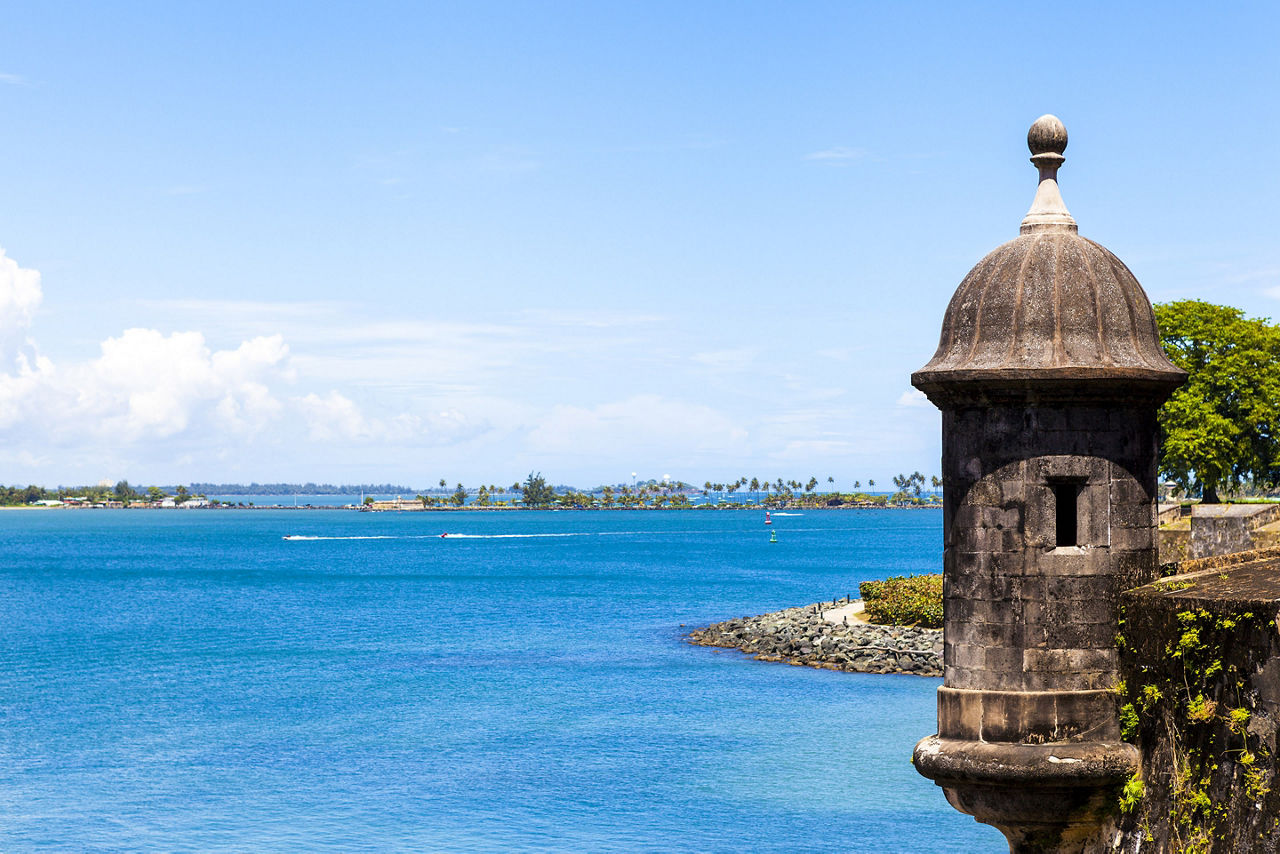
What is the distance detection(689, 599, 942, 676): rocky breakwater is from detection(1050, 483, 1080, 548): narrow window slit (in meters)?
43.1

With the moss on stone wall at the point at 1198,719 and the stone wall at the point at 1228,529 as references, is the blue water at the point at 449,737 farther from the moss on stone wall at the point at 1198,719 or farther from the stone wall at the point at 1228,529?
the moss on stone wall at the point at 1198,719

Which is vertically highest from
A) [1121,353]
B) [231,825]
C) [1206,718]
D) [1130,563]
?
[1121,353]

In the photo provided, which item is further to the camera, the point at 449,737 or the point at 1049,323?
the point at 449,737

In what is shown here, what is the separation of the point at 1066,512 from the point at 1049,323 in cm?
152

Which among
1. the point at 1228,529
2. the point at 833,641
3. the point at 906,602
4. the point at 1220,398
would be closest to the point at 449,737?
the point at 833,641

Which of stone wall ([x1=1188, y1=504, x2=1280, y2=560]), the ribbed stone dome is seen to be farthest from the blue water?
the ribbed stone dome

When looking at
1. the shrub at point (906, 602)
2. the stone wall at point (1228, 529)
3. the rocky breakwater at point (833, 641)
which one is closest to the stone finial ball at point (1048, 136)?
the stone wall at point (1228, 529)

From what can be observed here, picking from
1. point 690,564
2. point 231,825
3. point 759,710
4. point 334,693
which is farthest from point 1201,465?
point 690,564

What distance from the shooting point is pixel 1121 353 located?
10742 mm

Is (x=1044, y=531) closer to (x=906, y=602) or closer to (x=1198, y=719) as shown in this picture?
(x=1198, y=719)

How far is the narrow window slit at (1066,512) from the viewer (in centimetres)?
1065

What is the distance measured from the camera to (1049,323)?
10.8 meters

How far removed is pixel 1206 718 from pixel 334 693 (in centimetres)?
5132

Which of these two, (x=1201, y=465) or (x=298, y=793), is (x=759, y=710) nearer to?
(x=298, y=793)
